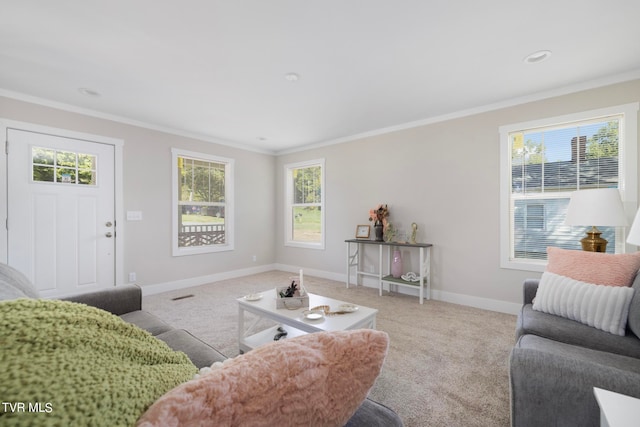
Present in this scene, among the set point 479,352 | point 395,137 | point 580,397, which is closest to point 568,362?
point 580,397

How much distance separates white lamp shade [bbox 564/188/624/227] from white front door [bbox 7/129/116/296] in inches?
200

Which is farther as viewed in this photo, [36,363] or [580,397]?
[580,397]

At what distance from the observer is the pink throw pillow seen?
1.72 metres

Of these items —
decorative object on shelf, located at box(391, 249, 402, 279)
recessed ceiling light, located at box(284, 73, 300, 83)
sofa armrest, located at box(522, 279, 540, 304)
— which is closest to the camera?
sofa armrest, located at box(522, 279, 540, 304)

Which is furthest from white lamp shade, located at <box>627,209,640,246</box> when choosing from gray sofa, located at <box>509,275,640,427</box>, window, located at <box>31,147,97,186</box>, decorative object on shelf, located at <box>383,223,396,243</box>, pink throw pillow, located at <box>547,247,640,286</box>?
window, located at <box>31,147,97,186</box>

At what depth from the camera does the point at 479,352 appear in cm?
226

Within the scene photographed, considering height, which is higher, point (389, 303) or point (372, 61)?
Result: point (372, 61)

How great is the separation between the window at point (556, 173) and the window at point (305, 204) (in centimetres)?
281

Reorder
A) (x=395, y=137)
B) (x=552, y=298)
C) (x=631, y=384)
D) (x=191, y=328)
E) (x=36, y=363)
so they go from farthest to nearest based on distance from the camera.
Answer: (x=395, y=137) < (x=191, y=328) < (x=552, y=298) < (x=631, y=384) < (x=36, y=363)

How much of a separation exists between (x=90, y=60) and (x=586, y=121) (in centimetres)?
471

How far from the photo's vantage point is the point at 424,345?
2.38 meters

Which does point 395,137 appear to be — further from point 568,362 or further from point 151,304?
point 151,304

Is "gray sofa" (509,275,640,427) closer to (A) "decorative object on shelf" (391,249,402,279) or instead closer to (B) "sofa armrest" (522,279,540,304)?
(B) "sofa armrest" (522,279,540,304)

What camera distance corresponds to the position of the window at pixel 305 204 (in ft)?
16.5
